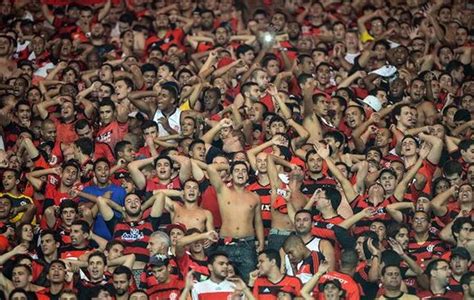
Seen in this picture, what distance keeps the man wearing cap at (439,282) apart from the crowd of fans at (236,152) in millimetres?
16

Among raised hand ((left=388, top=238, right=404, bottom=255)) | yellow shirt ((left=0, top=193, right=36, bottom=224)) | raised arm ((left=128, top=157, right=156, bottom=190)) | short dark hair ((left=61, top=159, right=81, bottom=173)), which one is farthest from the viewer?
short dark hair ((left=61, top=159, right=81, bottom=173))

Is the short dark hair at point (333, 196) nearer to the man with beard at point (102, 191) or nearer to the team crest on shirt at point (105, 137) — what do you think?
the man with beard at point (102, 191)

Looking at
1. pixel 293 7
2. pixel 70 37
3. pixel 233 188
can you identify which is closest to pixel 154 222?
pixel 233 188

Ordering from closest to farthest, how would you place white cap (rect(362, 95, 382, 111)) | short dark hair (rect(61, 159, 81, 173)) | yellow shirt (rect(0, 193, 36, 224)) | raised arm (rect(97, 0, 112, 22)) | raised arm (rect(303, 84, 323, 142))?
yellow shirt (rect(0, 193, 36, 224)), short dark hair (rect(61, 159, 81, 173)), raised arm (rect(303, 84, 323, 142)), white cap (rect(362, 95, 382, 111)), raised arm (rect(97, 0, 112, 22))

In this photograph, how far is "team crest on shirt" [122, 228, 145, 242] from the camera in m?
15.8

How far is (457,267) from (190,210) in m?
3.17

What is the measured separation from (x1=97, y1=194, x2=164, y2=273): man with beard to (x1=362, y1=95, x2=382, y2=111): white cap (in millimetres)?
3775

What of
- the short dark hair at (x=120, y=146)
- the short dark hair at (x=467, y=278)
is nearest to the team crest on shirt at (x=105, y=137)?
the short dark hair at (x=120, y=146)

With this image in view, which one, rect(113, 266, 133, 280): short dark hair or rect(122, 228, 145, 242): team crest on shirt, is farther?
rect(122, 228, 145, 242): team crest on shirt

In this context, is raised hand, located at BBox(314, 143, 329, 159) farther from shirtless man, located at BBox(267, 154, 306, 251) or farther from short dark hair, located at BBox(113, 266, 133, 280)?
short dark hair, located at BBox(113, 266, 133, 280)

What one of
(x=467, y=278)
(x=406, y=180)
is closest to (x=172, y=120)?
(x=406, y=180)

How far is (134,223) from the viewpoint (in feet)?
52.3

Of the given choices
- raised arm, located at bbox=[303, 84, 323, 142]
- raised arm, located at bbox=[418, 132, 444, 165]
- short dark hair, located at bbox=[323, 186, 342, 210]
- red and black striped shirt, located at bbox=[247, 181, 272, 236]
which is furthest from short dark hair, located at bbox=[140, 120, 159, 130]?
raised arm, located at bbox=[418, 132, 444, 165]

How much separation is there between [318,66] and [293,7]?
2.83 metres
